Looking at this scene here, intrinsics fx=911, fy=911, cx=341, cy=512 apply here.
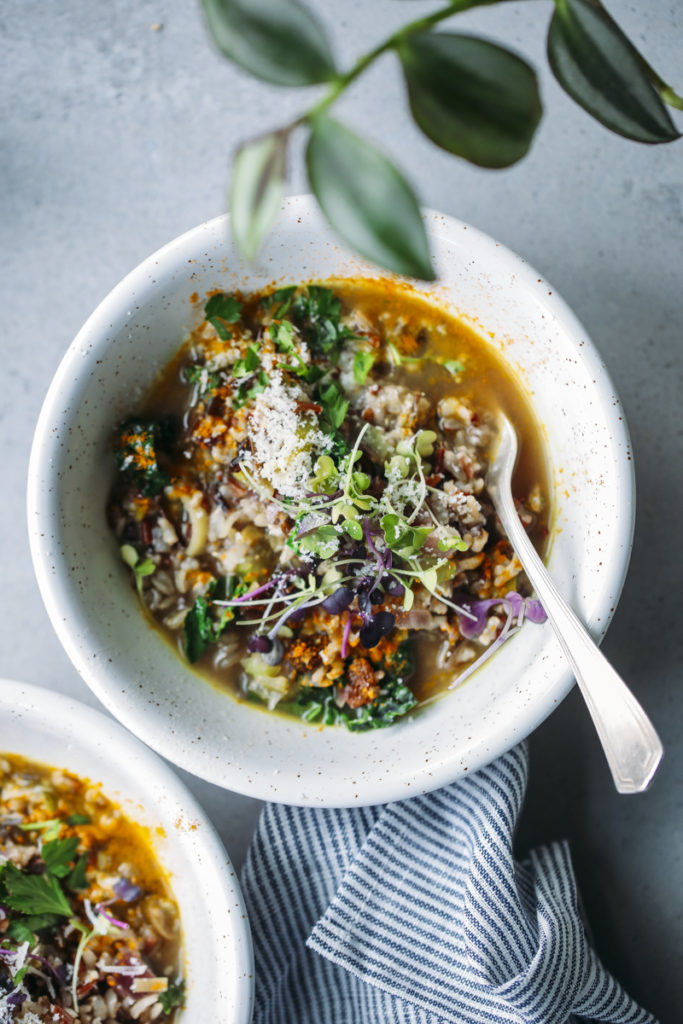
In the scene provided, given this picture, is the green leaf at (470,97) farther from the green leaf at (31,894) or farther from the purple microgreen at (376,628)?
the green leaf at (31,894)

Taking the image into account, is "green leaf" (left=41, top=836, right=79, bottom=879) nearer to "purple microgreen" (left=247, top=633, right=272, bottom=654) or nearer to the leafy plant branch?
"purple microgreen" (left=247, top=633, right=272, bottom=654)

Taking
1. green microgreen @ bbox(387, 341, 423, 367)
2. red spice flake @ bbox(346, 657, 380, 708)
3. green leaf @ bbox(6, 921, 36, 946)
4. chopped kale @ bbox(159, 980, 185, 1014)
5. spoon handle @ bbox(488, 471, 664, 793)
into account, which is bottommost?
green leaf @ bbox(6, 921, 36, 946)

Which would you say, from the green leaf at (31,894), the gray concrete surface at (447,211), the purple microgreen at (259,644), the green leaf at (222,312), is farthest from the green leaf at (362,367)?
the green leaf at (31,894)

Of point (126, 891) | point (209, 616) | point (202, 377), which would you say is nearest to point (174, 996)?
point (126, 891)

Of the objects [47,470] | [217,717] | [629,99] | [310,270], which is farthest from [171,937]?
[629,99]

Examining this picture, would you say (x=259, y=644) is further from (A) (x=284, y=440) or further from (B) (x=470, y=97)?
(B) (x=470, y=97)

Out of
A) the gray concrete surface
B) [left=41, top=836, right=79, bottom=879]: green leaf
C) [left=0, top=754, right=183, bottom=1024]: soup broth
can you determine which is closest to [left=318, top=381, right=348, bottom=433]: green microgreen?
the gray concrete surface

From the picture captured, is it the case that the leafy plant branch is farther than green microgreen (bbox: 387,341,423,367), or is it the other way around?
green microgreen (bbox: 387,341,423,367)
